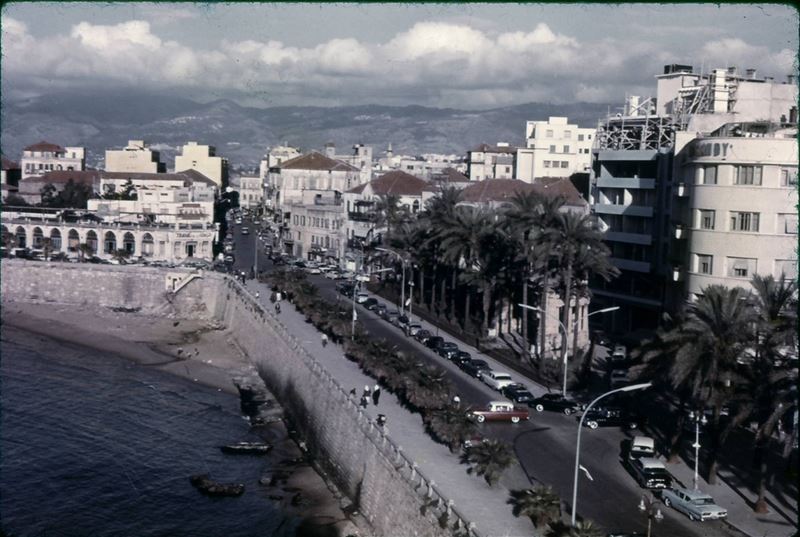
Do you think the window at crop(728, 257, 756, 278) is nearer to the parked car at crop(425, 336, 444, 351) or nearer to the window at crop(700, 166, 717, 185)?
the window at crop(700, 166, 717, 185)

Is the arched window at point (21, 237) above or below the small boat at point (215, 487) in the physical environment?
above

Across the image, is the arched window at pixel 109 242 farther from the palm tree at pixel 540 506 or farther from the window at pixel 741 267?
the palm tree at pixel 540 506

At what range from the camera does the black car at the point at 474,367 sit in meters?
45.7

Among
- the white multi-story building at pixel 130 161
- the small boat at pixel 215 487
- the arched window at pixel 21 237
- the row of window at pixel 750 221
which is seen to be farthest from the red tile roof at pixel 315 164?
the small boat at pixel 215 487

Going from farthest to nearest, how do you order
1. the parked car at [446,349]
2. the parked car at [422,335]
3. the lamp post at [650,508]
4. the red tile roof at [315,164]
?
the red tile roof at [315,164], the parked car at [422,335], the parked car at [446,349], the lamp post at [650,508]

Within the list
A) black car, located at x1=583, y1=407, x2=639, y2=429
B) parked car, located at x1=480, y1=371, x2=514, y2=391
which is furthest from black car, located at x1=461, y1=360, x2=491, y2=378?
black car, located at x1=583, y1=407, x2=639, y2=429

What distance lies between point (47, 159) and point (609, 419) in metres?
120

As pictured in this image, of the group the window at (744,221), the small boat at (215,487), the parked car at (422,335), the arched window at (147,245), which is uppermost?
the window at (744,221)

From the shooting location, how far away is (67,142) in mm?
192125

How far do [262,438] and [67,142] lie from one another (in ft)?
533

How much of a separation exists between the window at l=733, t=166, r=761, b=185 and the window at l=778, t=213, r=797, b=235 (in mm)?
1835

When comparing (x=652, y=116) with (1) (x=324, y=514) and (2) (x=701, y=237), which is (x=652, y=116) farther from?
(1) (x=324, y=514)

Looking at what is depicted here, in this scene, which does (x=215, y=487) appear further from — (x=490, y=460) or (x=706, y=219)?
(x=706, y=219)

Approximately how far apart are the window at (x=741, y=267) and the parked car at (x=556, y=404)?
10.3 metres
